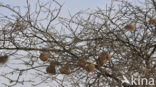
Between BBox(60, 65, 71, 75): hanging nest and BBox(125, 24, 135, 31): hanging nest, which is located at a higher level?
BBox(125, 24, 135, 31): hanging nest

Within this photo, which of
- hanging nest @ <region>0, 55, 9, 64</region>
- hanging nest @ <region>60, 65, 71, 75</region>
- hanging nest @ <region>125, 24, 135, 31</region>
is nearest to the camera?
hanging nest @ <region>60, 65, 71, 75</region>

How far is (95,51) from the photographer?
93.1 inches

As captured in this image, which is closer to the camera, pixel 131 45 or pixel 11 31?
pixel 11 31

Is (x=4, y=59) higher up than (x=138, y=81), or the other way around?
(x=4, y=59)

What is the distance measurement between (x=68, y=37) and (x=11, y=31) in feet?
1.70

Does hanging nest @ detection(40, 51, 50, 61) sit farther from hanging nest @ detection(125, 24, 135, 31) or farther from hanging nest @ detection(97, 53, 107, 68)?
hanging nest @ detection(125, 24, 135, 31)

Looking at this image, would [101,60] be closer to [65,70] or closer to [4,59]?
[65,70]

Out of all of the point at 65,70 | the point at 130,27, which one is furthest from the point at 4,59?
the point at 130,27

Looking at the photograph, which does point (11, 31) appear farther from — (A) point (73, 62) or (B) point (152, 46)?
(B) point (152, 46)

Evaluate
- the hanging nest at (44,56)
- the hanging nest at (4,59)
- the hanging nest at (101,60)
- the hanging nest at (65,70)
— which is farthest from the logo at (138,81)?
the hanging nest at (4,59)

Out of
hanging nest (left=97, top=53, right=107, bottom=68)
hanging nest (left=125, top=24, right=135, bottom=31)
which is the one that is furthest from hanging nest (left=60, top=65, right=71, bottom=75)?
hanging nest (left=125, top=24, right=135, bottom=31)

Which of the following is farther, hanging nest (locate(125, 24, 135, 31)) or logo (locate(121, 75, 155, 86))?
hanging nest (locate(125, 24, 135, 31))

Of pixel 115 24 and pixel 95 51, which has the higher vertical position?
pixel 115 24

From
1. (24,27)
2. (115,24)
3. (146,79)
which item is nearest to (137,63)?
(146,79)
